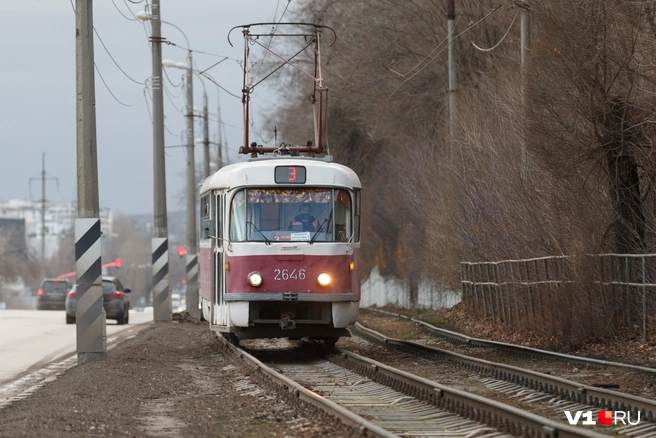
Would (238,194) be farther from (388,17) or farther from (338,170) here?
(388,17)

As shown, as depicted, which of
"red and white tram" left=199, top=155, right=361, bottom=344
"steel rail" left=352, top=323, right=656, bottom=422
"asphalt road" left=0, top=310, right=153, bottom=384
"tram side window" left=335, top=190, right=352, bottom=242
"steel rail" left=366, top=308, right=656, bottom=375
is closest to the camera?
"steel rail" left=352, top=323, right=656, bottom=422

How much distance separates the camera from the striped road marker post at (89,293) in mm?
18094

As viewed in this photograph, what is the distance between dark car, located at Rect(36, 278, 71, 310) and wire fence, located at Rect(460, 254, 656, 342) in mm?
31294

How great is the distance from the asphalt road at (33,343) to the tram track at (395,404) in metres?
4.12

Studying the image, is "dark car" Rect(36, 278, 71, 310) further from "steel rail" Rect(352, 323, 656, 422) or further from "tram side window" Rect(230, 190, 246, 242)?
"steel rail" Rect(352, 323, 656, 422)

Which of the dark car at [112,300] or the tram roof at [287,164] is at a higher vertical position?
the tram roof at [287,164]

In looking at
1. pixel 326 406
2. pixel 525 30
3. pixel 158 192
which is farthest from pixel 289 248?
pixel 158 192

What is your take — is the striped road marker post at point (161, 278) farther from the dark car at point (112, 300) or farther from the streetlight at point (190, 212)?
the streetlight at point (190, 212)

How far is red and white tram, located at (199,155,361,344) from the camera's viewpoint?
16953 mm

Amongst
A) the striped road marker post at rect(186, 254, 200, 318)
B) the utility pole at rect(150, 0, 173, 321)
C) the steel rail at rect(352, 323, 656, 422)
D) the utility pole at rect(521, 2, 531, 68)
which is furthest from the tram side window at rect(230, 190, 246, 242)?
the striped road marker post at rect(186, 254, 200, 318)

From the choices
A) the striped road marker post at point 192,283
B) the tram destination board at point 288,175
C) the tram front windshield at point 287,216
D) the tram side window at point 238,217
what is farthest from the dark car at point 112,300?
the tram destination board at point 288,175

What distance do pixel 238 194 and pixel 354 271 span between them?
2.10 m

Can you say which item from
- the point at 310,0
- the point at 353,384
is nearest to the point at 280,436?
the point at 353,384

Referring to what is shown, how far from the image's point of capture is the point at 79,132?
59.7ft
